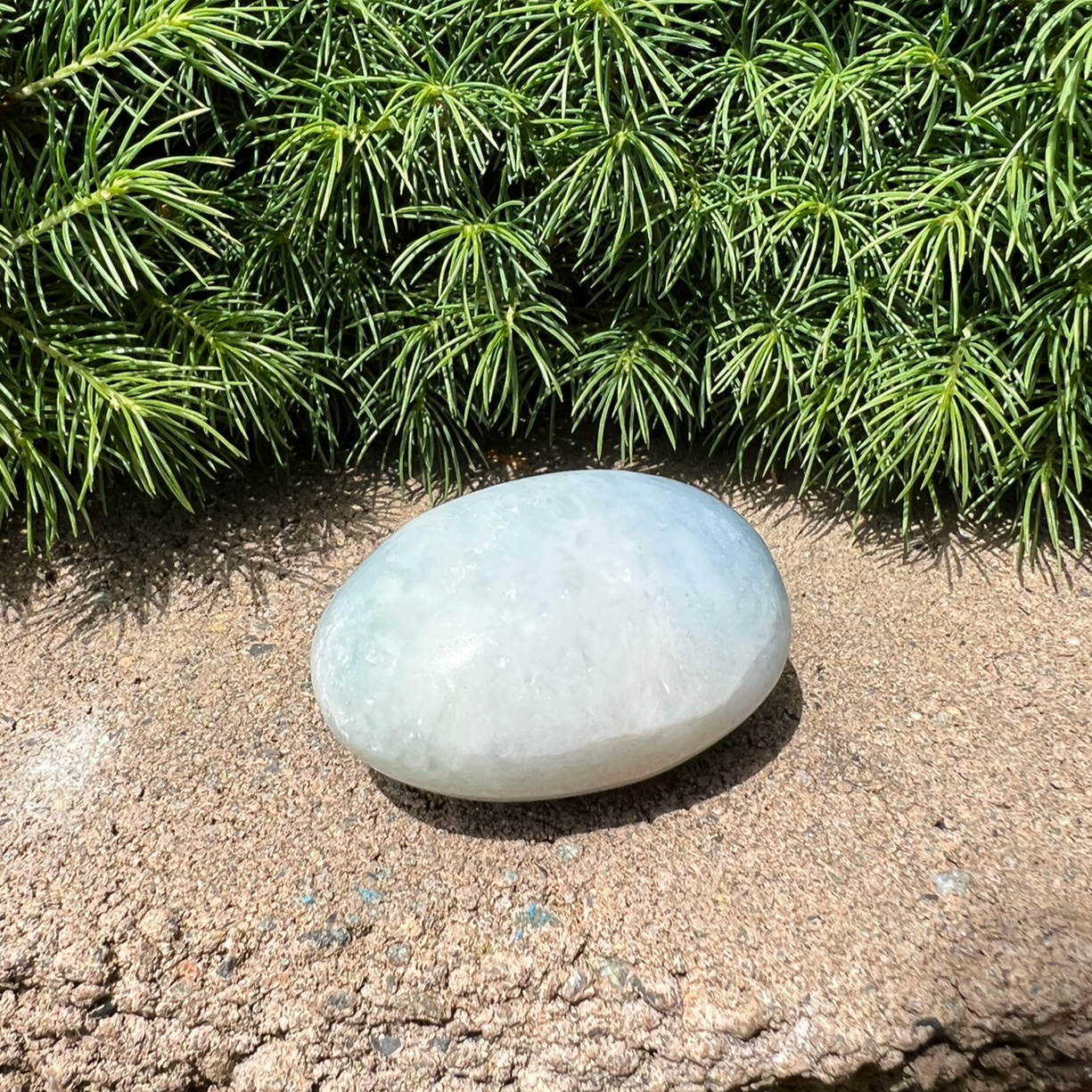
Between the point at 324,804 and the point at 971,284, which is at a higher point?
the point at 971,284

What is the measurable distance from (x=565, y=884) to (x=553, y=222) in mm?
893

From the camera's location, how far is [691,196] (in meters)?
1.52

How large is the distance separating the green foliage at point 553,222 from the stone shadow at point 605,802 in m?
0.48

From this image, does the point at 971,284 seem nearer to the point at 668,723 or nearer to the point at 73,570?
the point at 668,723

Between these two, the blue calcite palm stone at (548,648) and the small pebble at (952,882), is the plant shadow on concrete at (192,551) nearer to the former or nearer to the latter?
the blue calcite palm stone at (548,648)

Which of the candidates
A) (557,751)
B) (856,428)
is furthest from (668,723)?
(856,428)

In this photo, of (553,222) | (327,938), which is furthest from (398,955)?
(553,222)

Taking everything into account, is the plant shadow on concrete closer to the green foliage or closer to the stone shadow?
the green foliage

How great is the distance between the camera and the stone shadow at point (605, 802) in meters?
1.25

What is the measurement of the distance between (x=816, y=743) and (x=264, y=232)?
105 cm

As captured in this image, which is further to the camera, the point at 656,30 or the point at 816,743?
the point at 656,30

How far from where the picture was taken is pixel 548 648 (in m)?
1.15

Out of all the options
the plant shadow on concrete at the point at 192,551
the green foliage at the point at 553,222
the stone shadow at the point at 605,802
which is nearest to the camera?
the stone shadow at the point at 605,802

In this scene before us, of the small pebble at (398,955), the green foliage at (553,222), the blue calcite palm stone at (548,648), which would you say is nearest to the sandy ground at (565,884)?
the small pebble at (398,955)
